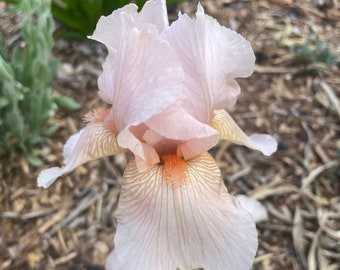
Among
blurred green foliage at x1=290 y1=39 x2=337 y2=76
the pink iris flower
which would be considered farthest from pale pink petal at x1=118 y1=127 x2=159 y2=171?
blurred green foliage at x1=290 y1=39 x2=337 y2=76

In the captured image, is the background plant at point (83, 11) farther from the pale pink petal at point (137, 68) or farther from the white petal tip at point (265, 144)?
the pale pink petal at point (137, 68)

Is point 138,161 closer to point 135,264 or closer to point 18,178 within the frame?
point 135,264

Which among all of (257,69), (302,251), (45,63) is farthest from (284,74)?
(45,63)

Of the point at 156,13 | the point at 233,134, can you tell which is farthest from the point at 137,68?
the point at 233,134

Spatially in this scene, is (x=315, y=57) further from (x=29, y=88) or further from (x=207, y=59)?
(x=207, y=59)

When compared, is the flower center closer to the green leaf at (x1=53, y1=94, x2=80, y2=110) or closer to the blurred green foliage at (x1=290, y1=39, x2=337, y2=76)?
the green leaf at (x1=53, y1=94, x2=80, y2=110)

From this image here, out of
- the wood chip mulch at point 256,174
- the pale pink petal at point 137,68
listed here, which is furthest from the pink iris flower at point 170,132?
the wood chip mulch at point 256,174
